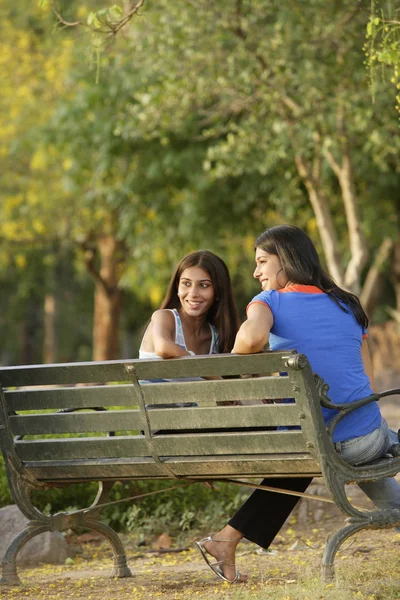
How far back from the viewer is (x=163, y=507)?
22.8 ft

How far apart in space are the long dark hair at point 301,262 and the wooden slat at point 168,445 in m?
0.68

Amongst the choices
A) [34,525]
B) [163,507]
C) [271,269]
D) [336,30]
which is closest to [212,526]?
[163,507]

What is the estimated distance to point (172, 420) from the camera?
4.68 metres

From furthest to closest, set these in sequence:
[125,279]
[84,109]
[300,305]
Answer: [125,279], [84,109], [300,305]

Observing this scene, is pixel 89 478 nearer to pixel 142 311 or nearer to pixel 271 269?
pixel 271 269

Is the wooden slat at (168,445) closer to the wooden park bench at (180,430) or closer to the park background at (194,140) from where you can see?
the wooden park bench at (180,430)

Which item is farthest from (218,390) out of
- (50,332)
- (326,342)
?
(50,332)

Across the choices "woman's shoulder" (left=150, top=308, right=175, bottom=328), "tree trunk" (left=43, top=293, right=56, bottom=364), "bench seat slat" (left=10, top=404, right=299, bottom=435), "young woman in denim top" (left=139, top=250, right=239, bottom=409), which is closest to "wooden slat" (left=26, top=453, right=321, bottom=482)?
"bench seat slat" (left=10, top=404, right=299, bottom=435)

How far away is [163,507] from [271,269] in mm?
2633

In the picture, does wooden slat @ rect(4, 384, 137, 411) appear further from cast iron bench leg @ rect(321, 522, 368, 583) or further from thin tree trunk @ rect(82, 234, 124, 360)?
thin tree trunk @ rect(82, 234, 124, 360)

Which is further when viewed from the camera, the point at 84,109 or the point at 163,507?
the point at 84,109

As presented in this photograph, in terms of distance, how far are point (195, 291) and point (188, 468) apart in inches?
39.0

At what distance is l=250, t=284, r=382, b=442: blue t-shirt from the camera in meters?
4.59

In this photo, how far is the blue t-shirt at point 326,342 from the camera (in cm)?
459
